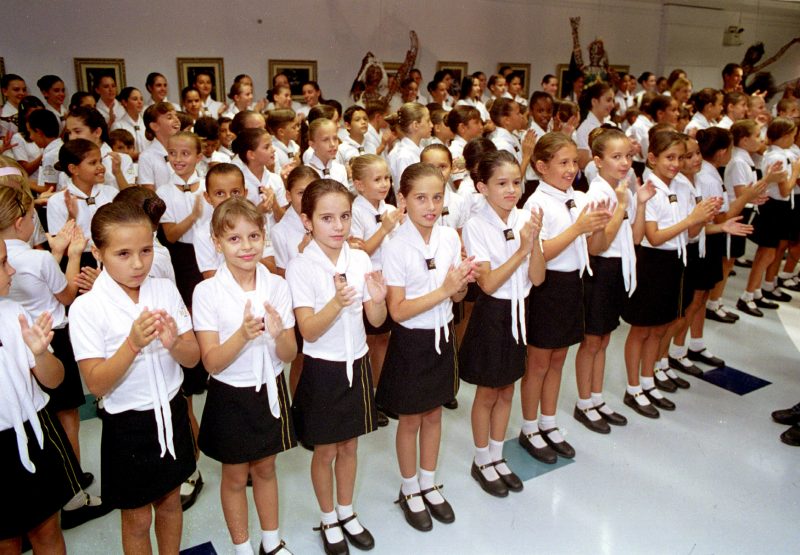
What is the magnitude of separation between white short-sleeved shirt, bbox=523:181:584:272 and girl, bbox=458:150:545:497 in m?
0.14

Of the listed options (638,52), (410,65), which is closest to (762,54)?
(638,52)

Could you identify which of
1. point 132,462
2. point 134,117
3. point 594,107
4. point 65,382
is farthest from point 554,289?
point 134,117

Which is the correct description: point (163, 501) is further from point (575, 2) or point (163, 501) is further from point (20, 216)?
point (575, 2)

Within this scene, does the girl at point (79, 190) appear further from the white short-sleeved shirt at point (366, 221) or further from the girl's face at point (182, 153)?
the white short-sleeved shirt at point (366, 221)

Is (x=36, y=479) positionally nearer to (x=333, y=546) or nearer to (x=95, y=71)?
(x=333, y=546)

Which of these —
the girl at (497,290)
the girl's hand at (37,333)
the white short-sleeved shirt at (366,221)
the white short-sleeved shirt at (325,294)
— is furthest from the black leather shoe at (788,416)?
the girl's hand at (37,333)

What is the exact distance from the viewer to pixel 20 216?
225 cm

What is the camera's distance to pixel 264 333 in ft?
7.20

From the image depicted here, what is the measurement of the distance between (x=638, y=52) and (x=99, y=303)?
12.4 m

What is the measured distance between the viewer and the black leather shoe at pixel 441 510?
2.80 meters

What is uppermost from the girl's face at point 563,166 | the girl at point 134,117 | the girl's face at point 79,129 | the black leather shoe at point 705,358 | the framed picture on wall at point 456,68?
the framed picture on wall at point 456,68

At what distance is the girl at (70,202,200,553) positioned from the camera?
1956 millimetres

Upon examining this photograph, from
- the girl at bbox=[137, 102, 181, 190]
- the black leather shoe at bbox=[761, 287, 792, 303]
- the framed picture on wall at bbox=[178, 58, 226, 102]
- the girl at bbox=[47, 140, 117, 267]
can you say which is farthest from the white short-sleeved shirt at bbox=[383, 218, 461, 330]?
the framed picture on wall at bbox=[178, 58, 226, 102]

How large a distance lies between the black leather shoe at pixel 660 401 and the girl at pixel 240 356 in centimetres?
242
